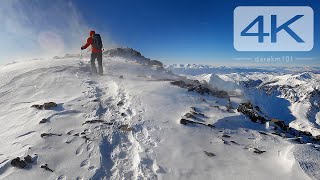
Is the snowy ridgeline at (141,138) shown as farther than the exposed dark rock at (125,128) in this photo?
No

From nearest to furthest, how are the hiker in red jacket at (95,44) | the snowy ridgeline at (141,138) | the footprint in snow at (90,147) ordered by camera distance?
1. the snowy ridgeline at (141,138)
2. the footprint in snow at (90,147)
3. the hiker in red jacket at (95,44)

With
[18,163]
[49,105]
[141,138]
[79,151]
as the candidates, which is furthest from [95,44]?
[18,163]

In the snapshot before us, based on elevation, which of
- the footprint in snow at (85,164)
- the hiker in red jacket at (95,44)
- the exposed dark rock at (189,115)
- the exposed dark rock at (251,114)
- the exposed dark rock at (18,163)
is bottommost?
the footprint in snow at (85,164)

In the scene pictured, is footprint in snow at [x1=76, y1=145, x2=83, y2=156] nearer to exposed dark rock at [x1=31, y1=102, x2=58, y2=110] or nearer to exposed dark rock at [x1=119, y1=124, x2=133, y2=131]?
exposed dark rock at [x1=119, y1=124, x2=133, y2=131]

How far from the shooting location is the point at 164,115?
47.2 ft

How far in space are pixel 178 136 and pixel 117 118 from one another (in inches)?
132

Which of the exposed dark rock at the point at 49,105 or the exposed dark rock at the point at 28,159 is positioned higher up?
the exposed dark rock at the point at 49,105

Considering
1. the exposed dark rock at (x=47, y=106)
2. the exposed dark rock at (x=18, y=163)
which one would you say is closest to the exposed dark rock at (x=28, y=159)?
the exposed dark rock at (x=18, y=163)

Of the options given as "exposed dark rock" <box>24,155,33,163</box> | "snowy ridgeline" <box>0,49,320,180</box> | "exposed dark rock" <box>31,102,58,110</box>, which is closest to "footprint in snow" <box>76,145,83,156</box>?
"snowy ridgeline" <box>0,49,320,180</box>

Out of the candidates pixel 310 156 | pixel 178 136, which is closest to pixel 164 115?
pixel 178 136

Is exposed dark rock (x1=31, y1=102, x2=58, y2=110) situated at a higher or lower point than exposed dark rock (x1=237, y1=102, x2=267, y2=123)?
higher

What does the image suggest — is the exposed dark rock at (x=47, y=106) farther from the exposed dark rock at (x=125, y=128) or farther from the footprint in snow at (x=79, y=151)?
the footprint in snow at (x=79, y=151)

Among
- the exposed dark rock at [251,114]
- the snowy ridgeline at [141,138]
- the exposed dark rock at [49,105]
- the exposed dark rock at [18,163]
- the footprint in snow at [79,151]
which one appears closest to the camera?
the exposed dark rock at [18,163]

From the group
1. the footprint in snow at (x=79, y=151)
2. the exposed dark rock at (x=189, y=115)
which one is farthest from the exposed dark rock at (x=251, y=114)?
the footprint in snow at (x=79, y=151)
